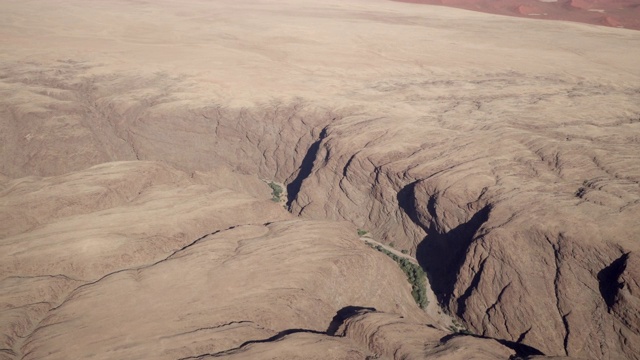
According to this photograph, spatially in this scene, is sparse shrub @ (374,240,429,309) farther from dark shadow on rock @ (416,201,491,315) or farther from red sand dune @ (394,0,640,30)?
red sand dune @ (394,0,640,30)

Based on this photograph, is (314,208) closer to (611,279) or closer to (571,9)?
(611,279)

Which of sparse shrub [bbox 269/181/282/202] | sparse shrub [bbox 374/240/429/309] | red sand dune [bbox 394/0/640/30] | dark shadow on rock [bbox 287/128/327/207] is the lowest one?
sparse shrub [bbox 374/240/429/309]

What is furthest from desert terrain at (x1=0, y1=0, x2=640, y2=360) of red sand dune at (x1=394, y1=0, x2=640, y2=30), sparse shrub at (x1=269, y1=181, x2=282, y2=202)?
red sand dune at (x1=394, y1=0, x2=640, y2=30)

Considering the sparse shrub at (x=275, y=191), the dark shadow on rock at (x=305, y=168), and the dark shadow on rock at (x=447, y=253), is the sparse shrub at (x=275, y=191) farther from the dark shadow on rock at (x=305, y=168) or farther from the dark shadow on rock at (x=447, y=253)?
the dark shadow on rock at (x=447, y=253)

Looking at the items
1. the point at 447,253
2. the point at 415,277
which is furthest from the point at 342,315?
the point at 447,253

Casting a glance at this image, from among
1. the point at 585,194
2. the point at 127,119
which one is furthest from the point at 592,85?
the point at 127,119

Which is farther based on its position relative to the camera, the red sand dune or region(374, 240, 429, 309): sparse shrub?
the red sand dune

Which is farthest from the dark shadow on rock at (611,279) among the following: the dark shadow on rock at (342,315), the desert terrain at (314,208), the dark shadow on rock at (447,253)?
the dark shadow on rock at (342,315)
